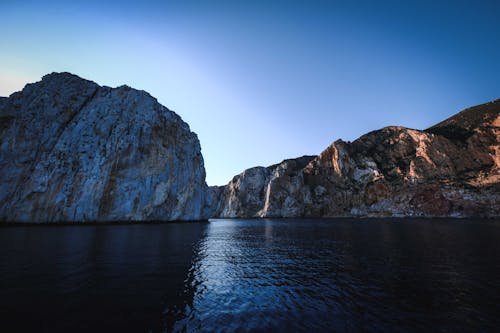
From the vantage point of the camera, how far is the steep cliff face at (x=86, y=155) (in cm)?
6606

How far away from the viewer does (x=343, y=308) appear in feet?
41.1

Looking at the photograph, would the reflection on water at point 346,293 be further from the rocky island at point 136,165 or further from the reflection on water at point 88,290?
the rocky island at point 136,165

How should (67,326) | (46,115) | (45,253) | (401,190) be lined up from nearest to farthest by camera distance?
(67,326) → (45,253) → (46,115) → (401,190)

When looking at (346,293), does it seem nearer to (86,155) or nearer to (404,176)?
(86,155)

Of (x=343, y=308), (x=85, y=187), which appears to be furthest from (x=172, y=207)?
(x=343, y=308)

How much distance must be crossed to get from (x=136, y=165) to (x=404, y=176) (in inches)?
5438

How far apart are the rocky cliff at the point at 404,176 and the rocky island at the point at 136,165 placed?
571mm

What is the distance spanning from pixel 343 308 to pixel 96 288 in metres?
15.3

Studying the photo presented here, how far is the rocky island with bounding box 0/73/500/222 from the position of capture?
2648 inches

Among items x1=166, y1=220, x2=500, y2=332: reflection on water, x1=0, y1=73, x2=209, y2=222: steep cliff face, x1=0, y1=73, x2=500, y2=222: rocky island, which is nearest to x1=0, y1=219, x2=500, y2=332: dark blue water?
x1=166, y1=220, x2=500, y2=332: reflection on water

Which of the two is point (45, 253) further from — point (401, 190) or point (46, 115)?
point (401, 190)

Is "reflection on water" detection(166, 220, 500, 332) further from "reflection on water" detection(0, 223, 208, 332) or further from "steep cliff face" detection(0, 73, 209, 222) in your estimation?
"steep cliff face" detection(0, 73, 209, 222)

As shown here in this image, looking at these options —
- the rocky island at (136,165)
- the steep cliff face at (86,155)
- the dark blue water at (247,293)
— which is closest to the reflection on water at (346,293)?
the dark blue water at (247,293)

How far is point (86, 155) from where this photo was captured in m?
71.6
